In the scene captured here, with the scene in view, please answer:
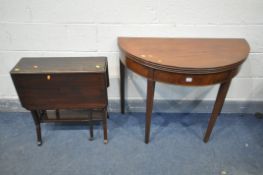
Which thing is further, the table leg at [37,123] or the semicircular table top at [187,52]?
the table leg at [37,123]

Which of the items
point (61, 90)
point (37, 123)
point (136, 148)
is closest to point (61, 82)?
point (61, 90)

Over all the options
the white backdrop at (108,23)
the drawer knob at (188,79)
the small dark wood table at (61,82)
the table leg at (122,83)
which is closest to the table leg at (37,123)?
the small dark wood table at (61,82)

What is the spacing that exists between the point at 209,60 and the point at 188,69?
18 centimetres

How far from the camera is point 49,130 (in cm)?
183

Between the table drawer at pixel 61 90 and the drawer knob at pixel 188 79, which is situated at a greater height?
the drawer knob at pixel 188 79

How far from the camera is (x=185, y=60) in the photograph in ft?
4.15

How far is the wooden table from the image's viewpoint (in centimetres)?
122

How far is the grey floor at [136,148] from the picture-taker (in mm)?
1530

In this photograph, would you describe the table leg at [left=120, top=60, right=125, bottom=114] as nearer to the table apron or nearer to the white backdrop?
the white backdrop

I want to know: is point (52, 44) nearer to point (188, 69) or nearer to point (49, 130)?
point (49, 130)

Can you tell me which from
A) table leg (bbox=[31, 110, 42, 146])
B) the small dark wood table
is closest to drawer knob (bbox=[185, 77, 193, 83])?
the small dark wood table

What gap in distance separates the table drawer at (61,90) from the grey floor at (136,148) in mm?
392

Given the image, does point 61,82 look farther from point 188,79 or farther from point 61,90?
point 188,79

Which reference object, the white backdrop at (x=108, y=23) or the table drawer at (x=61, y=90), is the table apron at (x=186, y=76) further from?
the white backdrop at (x=108, y=23)
